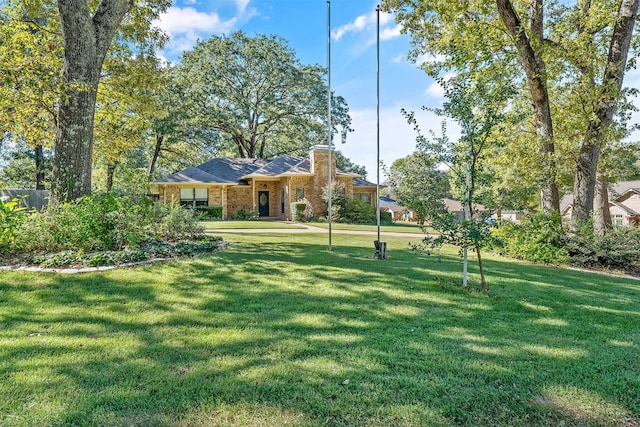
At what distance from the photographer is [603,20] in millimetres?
8805

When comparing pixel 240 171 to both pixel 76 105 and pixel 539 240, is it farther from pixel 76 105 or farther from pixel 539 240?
pixel 539 240

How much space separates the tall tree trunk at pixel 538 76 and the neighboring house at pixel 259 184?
42.3 feet

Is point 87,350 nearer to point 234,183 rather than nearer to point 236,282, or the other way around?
point 236,282

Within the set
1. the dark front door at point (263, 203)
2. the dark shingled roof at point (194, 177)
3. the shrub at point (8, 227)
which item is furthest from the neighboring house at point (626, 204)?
the shrub at point (8, 227)

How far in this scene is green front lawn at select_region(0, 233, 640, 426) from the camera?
2045 millimetres

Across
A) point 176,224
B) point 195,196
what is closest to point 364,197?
→ point 195,196

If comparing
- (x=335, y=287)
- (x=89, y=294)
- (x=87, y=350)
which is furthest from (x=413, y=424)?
(x=89, y=294)

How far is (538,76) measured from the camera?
364 inches

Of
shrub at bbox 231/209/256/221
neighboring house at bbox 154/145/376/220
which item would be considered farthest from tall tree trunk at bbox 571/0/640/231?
shrub at bbox 231/209/256/221

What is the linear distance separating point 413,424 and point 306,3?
12436 mm

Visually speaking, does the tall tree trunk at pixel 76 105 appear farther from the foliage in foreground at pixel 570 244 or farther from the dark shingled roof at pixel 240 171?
the dark shingled roof at pixel 240 171

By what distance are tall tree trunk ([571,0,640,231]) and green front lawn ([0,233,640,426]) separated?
507cm

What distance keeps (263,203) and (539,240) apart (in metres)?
18.3

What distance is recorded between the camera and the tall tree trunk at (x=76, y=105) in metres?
6.71
